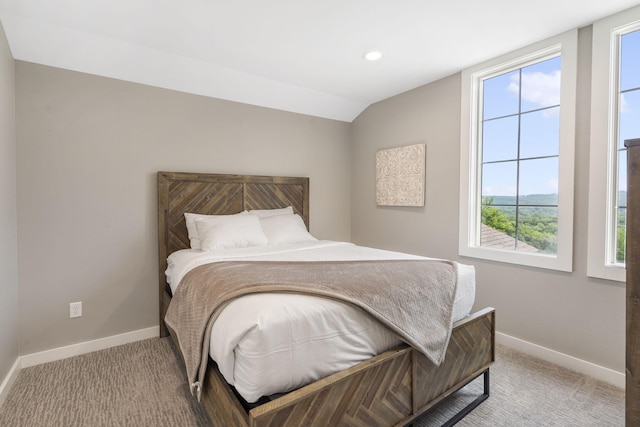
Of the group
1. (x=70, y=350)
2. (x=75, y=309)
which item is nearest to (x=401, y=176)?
(x=75, y=309)

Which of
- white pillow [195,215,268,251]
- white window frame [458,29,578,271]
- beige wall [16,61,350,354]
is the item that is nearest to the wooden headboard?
beige wall [16,61,350,354]

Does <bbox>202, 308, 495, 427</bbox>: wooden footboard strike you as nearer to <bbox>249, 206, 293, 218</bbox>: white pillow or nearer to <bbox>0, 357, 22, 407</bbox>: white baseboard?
<bbox>0, 357, 22, 407</bbox>: white baseboard

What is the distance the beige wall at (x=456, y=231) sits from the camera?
220cm

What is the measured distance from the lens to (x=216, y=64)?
9.33 feet

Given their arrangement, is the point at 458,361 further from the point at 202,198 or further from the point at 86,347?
the point at 86,347

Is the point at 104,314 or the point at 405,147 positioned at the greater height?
the point at 405,147

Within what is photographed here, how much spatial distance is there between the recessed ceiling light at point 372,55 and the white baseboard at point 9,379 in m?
3.44

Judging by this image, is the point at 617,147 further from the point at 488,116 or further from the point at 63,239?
the point at 63,239

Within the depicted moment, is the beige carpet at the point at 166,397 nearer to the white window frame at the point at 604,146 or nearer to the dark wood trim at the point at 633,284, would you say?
the white window frame at the point at 604,146

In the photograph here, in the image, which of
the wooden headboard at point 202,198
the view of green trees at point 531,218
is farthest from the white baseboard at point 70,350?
the view of green trees at point 531,218

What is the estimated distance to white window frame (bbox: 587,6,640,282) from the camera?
2.10m

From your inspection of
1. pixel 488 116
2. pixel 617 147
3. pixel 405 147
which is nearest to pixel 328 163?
pixel 405 147

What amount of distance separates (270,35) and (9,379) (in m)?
2.95

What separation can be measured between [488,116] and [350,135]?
70.0 inches
